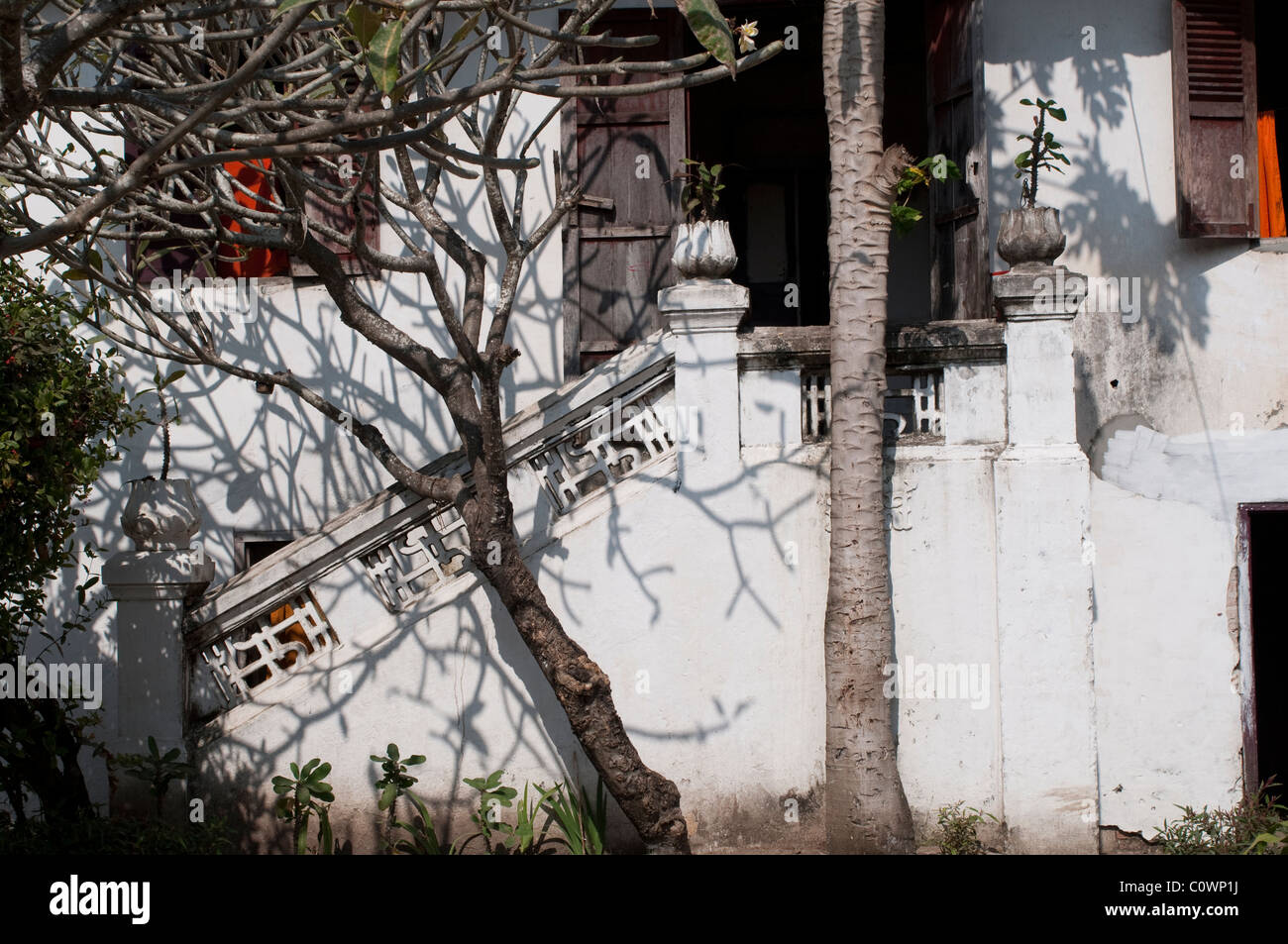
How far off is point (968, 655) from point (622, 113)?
4.22 m

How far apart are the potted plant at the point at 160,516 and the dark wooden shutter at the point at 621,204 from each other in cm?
260

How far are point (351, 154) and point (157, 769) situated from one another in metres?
3.39

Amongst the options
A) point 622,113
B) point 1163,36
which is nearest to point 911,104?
point 1163,36

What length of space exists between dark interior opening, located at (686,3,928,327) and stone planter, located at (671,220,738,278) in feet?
11.4

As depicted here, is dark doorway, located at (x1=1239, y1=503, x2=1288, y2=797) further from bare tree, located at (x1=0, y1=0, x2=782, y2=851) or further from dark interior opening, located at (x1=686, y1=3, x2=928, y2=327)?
bare tree, located at (x1=0, y1=0, x2=782, y2=851)

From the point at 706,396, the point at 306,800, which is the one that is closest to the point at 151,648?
the point at 306,800

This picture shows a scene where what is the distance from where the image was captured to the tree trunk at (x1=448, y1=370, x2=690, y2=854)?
233 inches

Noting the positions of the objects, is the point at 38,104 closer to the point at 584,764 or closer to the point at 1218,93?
the point at 584,764

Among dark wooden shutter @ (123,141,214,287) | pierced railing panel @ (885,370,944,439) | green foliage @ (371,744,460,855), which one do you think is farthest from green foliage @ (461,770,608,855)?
dark wooden shutter @ (123,141,214,287)

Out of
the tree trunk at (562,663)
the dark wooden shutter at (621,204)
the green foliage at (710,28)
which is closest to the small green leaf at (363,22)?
the green foliage at (710,28)

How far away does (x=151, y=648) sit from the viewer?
6.48m

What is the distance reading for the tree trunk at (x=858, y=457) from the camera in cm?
582
